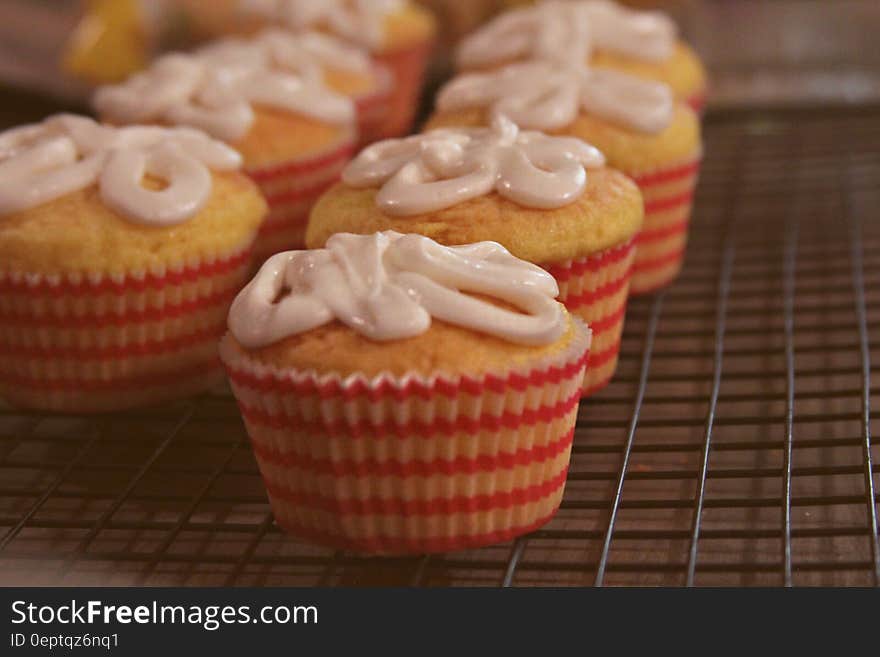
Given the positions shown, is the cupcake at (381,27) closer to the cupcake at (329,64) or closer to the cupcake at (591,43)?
the cupcake at (329,64)

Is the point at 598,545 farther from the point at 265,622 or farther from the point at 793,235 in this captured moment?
the point at 793,235

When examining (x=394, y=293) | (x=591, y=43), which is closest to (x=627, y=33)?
(x=591, y=43)

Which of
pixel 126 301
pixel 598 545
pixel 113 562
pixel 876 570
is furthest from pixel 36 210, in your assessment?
pixel 876 570

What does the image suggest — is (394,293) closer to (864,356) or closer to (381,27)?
(864,356)

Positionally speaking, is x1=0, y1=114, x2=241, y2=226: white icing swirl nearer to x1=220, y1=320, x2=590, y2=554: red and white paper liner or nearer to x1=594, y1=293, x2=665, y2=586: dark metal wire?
x1=220, y1=320, x2=590, y2=554: red and white paper liner

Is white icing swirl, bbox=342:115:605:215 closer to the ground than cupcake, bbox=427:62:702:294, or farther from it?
farther from it

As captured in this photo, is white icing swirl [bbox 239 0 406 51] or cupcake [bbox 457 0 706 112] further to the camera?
white icing swirl [bbox 239 0 406 51]

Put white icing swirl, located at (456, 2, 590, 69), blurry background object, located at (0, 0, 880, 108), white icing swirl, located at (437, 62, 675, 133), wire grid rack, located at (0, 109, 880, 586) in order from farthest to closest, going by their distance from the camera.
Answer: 1. blurry background object, located at (0, 0, 880, 108)
2. white icing swirl, located at (456, 2, 590, 69)
3. white icing swirl, located at (437, 62, 675, 133)
4. wire grid rack, located at (0, 109, 880, 586)

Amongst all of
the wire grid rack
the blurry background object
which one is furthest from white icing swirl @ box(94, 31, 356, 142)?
the blurry background object
